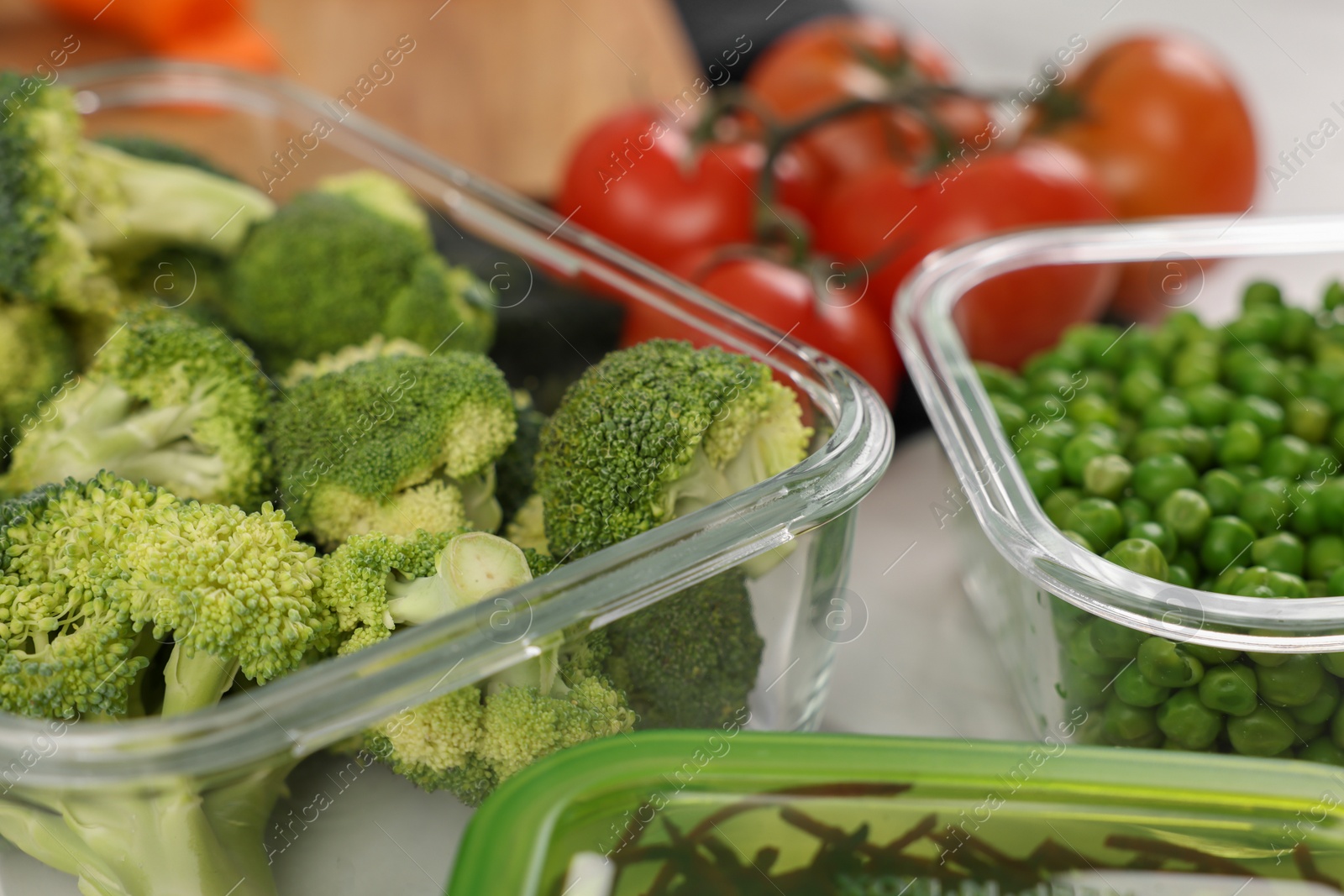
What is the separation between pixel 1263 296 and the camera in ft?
2.77

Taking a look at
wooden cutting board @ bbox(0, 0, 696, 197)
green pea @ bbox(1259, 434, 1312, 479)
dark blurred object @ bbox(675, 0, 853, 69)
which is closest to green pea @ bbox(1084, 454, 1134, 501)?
green pea @ bbox(1259, 434, 1312, 479)

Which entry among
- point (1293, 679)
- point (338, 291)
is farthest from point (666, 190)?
point (1293, 679)

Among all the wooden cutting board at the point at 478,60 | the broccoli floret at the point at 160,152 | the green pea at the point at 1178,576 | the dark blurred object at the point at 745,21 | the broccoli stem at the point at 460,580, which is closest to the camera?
the broccoli stem at the point at 460,580

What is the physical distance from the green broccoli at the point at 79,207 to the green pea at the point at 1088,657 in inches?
24.8

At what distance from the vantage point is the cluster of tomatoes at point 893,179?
885 mm

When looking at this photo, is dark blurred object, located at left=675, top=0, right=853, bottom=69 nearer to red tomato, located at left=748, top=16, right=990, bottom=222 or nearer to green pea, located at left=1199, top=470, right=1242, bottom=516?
red tomato, located at left=748, top=16, right=990, bottom=222

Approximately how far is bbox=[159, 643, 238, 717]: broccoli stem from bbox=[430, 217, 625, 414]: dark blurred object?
1.00ft

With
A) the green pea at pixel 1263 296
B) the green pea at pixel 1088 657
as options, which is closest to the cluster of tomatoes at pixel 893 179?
the green pea at pixel 1263 296

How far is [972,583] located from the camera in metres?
0.80

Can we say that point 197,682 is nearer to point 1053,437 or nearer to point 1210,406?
point 1053,437

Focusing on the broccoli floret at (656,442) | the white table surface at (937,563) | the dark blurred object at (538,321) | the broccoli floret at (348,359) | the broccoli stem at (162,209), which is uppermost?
the broccoli stem at (162,209)

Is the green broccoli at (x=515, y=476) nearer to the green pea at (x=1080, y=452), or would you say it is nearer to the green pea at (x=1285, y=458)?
the green pea at (x=1080, y=452)

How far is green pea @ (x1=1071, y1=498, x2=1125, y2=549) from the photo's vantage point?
637mm

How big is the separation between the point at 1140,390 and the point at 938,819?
41 cm
